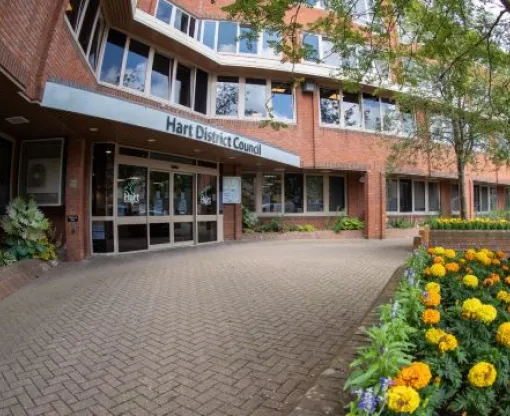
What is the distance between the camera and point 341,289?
21.0 ft

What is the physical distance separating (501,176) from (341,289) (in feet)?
83.2

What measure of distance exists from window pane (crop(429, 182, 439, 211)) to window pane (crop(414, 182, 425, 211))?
2.56 feet

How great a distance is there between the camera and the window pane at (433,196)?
21.2m

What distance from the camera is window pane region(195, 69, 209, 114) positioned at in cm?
1365

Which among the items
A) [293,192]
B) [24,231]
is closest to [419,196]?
[293,192]

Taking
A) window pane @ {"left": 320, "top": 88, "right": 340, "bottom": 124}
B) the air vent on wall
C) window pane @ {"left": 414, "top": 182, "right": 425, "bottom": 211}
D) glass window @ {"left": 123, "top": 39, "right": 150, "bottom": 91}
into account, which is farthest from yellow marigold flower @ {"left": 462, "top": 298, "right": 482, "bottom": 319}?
window pane @ {"left": 414, "top": 182, "right": 425, "bottom": 211}

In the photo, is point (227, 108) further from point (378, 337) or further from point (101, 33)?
point (378, 337)

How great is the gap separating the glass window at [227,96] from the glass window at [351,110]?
16.1 ft

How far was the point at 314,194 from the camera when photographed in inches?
657

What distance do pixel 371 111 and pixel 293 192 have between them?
5.18m

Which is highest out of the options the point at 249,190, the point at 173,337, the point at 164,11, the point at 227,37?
the point at 164,11

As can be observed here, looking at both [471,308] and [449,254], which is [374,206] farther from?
[471,308]

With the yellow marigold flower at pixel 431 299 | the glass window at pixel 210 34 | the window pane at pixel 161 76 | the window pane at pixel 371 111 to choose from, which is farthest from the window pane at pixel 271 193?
the yellow marigold flower at pixel 431 299

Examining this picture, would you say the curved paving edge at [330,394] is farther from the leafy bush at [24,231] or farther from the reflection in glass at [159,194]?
the reflection in glass at [159,194]
